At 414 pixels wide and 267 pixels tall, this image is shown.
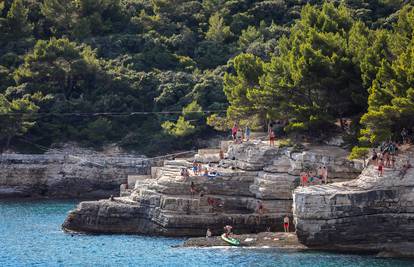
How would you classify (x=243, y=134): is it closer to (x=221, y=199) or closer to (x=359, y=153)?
(x=221, y=199)

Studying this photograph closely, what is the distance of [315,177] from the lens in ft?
196

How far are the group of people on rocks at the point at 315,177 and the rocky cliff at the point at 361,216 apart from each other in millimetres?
3849

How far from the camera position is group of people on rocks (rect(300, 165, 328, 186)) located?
5907cm

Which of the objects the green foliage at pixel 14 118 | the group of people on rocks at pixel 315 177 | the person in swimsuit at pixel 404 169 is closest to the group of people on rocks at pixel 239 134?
the group of people on rocks at pixel 315 177

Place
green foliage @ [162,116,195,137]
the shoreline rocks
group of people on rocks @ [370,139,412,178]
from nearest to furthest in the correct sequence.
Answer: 1. group of people on rocks @ [370,139,412,178]
2. the shoreline rocks
3. green foliage @ [162,116,195,137]

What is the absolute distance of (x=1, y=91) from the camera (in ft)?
292

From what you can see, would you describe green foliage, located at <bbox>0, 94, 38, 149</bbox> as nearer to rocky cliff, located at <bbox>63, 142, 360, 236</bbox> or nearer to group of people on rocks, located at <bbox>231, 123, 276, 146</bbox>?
group of people on rocks, located at <bbox>231, 123, 276, 146</bbox>

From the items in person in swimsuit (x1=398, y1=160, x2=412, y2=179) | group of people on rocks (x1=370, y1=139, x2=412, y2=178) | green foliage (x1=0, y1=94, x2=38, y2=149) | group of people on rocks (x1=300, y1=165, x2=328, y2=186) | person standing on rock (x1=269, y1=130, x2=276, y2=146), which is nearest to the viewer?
person in swimsuit (x1=398, y1=160, x2=412, y2=179)

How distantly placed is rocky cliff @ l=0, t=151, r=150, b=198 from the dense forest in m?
Result: 2.52

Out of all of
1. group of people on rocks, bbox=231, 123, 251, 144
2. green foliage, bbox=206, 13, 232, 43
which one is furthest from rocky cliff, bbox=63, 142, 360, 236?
green foliage, bbox=206, 13, 232, 43

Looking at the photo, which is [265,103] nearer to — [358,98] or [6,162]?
[358,98]

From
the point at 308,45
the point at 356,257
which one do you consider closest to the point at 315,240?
the point at 356,257

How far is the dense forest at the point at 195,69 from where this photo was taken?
204ft

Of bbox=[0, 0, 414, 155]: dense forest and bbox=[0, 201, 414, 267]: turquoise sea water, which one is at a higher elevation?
bbox=[0, 0, 414, 155]: dense forest
